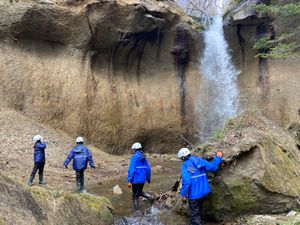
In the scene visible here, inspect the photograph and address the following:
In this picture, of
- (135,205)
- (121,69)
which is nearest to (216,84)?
(121,69)

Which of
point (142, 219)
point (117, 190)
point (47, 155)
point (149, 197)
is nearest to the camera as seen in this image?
point (142, 219)

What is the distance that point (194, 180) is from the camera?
792 cm

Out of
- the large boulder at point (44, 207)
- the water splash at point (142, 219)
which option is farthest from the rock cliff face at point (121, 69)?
the large boulder at point (44, 207)

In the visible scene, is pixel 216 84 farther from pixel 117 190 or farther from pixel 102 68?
pixel 117 190

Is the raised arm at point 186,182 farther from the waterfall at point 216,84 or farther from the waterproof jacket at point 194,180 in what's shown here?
the waterfall at point 216,84

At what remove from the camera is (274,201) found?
8211 mm

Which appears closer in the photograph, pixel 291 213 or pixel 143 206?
pixel 291 213

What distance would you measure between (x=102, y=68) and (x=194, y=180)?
16.0 meters

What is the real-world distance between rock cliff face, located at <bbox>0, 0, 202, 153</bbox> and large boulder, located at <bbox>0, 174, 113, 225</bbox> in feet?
41.7

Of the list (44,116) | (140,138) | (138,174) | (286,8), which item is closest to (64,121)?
(44,116)

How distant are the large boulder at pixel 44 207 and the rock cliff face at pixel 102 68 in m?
12.7

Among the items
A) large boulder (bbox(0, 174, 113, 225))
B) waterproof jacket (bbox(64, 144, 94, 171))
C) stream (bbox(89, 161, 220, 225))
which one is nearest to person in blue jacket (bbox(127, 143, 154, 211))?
stream (bbox(89, 161, 220, 225))

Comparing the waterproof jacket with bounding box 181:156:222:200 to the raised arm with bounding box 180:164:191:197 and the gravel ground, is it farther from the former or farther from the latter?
the gravel ground

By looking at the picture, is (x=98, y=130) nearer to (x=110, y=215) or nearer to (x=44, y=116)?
(x=44, y=116)
